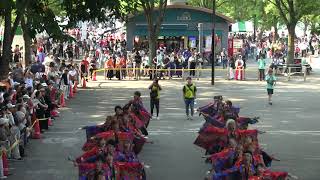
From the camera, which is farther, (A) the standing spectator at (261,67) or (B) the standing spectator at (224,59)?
(B) the standing spectator at (224,59)

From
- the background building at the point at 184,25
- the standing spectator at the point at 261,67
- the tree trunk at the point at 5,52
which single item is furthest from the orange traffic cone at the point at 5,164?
the background building at the point at 184,25

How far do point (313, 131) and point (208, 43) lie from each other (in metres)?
25.6

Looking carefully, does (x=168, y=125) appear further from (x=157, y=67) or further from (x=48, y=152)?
(x=157, y=67)

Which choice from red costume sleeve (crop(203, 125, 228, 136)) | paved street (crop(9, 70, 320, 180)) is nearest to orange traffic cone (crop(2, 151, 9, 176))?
paved street (crop(9, 70, 320, 180))

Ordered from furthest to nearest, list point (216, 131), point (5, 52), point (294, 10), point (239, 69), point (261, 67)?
point (294, 10), point (239, 69), point (261, 67), point (5, 52), point (216, 131)

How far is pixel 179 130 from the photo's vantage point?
65.4 feet

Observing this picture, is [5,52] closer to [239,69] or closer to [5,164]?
[5,164]

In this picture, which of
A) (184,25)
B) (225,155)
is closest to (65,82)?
(225,155)

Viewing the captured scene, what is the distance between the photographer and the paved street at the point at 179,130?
1489 centimetres

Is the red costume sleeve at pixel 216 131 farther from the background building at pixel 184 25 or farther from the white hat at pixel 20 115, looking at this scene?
the background building at pixel 184 25

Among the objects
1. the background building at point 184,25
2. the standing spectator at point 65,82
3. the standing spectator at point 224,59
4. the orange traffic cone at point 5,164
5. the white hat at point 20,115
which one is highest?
the background building at point 184,25

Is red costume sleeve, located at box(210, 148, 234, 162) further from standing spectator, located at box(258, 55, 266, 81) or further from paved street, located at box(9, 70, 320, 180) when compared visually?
standing spectator, located at box(258, 55, 266, 81)

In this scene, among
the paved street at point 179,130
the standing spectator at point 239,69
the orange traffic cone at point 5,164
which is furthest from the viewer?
the standing spectator at point 239,69

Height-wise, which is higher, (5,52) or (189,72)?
(5,52)
